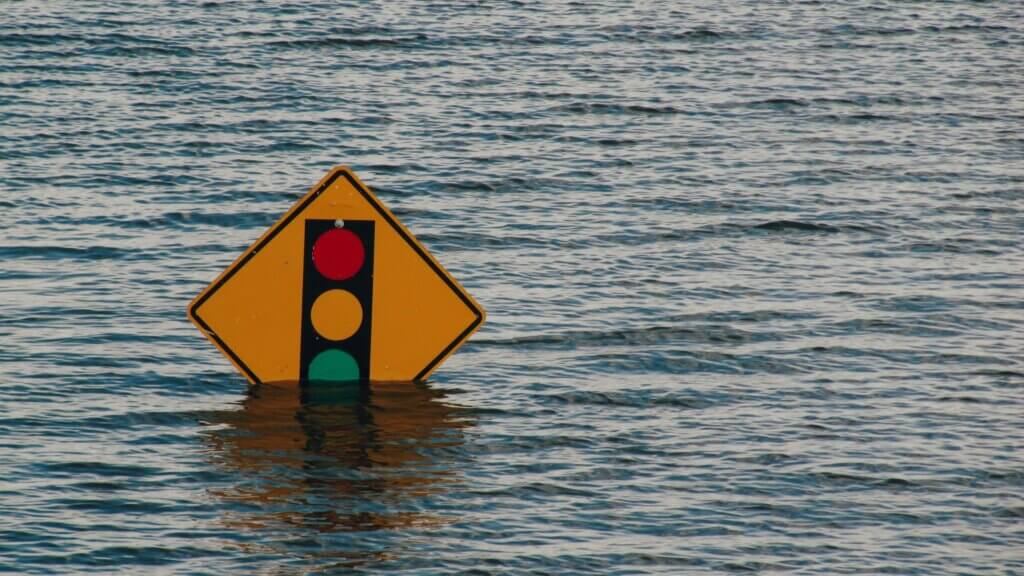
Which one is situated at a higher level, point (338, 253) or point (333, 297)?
point (338, 253)

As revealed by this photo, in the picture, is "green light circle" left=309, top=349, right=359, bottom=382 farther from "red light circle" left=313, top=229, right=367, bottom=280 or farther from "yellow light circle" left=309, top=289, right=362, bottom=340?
"red light circle" left=313, top=229, right=367, bottom=280

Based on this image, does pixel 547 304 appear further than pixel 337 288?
Yes

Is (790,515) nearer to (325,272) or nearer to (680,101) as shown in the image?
(325,272)

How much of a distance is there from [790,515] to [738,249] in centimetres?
632

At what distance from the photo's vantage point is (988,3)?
101 ft

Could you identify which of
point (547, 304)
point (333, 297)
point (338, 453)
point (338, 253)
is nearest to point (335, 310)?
point (333, 297)

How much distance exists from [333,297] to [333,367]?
17.9 inches

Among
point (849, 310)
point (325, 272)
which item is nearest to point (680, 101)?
point (849, 310)

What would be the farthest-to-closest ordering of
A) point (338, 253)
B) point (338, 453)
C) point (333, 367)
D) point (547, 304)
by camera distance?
1. point (547, 304)
2. point (333, 367)
3. point (338, 253)
4. point (338, 453)

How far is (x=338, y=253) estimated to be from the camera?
10633 millimetres

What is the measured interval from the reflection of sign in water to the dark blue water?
30 millimetres

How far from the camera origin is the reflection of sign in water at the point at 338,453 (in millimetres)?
8836

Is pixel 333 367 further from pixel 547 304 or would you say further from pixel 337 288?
pixel 547 304

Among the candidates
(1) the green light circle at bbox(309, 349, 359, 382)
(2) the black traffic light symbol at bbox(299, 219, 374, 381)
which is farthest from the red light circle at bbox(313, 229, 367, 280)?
(1) the green light circle at bbox(309, 349, 359, 382)
